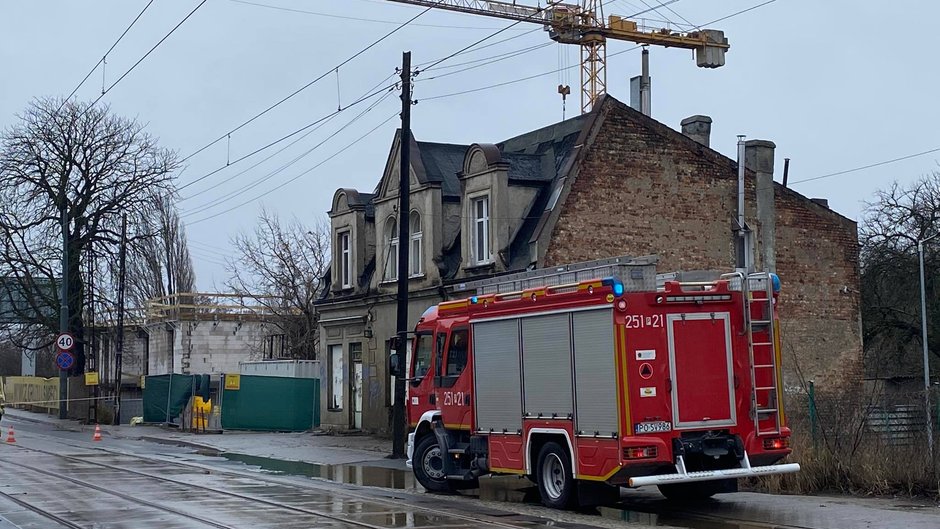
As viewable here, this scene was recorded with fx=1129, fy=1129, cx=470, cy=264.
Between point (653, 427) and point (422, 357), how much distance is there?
18.7 ft

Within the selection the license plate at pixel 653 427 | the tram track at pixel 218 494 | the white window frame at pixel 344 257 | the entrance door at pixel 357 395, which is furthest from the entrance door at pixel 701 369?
the white window frame at pixel 344 257

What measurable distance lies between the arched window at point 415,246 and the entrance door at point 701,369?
1619cm

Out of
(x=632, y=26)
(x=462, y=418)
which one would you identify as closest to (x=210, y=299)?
(x=632, y=26)

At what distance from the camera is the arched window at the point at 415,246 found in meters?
30.5

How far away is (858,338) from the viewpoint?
30766mm

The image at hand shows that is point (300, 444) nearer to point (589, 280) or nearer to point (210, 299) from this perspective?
point (589, 280)

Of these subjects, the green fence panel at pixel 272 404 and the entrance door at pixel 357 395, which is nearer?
the entrance door at pixel 357 395

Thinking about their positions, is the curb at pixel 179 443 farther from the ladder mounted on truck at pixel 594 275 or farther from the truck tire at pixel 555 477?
the truck tire at pixel 555 477

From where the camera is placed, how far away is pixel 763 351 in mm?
14906

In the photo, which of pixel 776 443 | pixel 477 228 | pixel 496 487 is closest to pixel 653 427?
pixel 776 443

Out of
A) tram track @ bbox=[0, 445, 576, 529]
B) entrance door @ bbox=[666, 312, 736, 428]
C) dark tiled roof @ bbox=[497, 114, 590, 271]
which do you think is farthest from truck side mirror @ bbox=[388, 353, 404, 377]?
entrance door @ bbox=[666, 312, 736, 428]

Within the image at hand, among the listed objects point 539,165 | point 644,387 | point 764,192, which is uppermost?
point 539,165

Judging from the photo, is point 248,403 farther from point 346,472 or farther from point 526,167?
point 346,472

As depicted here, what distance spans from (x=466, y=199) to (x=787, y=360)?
934 cm
